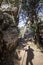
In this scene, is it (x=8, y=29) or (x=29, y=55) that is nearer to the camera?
(x=8, y=29)

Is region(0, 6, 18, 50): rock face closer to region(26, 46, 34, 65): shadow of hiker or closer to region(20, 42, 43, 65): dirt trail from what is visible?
region(20, 42, 43, 65): dirt trail

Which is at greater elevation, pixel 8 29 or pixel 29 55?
pixel 8 29

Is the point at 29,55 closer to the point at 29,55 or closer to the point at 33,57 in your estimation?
the point at 29,55

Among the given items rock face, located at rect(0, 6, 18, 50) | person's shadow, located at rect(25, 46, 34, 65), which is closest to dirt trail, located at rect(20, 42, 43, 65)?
person's shadow, located at rect(25, 46, 34, 65)

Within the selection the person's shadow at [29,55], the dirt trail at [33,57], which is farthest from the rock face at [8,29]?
the person's shadow at [29,55]

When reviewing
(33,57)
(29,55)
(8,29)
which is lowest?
(33,57)

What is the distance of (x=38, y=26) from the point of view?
13492mm

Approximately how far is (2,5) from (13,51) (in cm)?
405

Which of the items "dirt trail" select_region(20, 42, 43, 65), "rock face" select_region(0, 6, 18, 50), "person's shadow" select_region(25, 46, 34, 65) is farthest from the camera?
"person's shadow" select_region(25, 46, 34, 65)

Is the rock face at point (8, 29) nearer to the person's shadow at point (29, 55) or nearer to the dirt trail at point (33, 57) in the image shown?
the dirt trail at point (33, 57)

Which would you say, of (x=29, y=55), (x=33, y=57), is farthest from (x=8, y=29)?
(x=33, y=57)

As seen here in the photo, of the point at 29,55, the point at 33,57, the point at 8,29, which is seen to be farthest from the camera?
the point at 29,55

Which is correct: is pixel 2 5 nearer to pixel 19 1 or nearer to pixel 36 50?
pixel 19 1

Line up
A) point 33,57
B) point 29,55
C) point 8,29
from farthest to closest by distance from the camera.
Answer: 1. point 29,55
2. point 33,57
3. point 8,29
